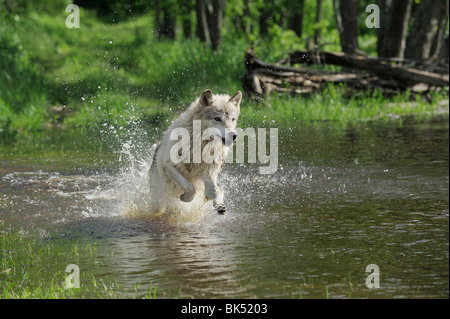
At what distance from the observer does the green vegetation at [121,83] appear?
1781 cm

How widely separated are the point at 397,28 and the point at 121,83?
9.27m

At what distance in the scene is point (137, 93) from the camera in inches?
828

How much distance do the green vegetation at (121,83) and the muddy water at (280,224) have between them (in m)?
4.07

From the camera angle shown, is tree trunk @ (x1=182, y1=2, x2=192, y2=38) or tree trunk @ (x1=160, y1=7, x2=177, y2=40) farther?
tree trunk @ (x1=182, y1=2, x2=192, y2=38)

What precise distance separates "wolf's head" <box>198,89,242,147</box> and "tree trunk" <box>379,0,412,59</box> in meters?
14.8

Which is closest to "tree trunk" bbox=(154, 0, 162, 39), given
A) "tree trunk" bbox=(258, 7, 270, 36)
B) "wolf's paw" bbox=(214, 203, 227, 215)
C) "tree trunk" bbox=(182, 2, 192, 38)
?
"tree trunk" bbox=(182, 2, 192, 38)

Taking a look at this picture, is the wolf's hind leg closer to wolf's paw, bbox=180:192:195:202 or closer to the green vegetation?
wolf's paw, bbox=180:192:195:202

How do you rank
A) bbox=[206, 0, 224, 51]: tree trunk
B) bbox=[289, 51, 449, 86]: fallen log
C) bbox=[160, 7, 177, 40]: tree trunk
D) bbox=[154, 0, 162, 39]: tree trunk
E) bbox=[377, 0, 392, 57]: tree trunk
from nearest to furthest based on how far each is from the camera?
bbox=[289, 51, 449, 86]: fallen log, bbox=[377, 0, 392, 57]: tree trunk, bbox=[206, 0, 224, 51]: tree trunk, bbox=[154, 0, 162, 39]: tree trunk, bbox=[160, 7, 177, 40]: tree trunk

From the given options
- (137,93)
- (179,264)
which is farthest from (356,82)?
(179,264)

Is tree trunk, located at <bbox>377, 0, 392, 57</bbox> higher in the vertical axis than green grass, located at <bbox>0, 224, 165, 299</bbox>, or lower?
higher

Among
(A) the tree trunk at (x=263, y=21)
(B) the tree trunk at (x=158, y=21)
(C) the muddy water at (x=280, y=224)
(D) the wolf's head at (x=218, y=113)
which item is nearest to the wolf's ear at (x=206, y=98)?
A: (D) the wolf's head at (x=218, y=113)

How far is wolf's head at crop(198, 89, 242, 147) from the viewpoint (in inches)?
322

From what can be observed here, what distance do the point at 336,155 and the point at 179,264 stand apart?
6.96m

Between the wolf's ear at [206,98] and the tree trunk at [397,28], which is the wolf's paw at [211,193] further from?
the tree trunk at [397,28]
